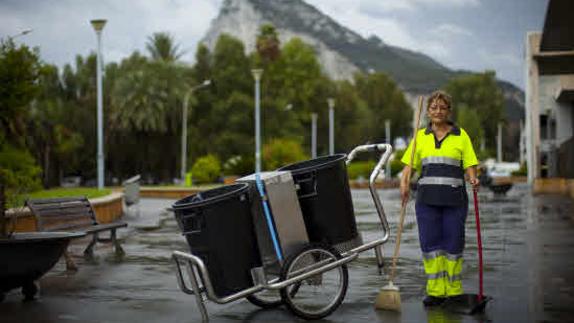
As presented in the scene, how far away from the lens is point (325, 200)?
7.94m

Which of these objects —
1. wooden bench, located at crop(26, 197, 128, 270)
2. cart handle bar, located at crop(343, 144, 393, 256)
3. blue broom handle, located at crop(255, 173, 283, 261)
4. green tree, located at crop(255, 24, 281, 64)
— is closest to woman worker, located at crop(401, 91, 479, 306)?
cart handle bar, located at crop(343, 144, 393, 256)

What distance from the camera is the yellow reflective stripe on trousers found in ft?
26.9

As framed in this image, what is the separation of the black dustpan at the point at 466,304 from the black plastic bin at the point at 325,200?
1.05 metres

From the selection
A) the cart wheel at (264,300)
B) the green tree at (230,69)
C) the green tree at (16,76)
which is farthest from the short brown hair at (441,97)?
the green tree at (230,69)

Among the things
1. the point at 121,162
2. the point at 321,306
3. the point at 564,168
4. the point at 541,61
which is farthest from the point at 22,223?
the point at 121,162

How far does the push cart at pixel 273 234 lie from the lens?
7.52 metres

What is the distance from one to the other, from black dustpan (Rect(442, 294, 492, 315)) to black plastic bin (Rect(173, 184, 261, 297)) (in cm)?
172

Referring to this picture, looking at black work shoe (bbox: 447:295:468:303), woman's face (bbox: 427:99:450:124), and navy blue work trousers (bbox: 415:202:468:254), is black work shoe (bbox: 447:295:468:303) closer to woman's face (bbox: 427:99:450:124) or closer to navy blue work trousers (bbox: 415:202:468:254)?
navy blue work trousers (bbox: 415:202:468:254)

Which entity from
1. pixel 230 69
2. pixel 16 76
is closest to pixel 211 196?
pixel 16 76

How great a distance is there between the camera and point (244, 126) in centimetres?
9106

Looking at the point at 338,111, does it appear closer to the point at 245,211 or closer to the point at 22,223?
the point at 22,223

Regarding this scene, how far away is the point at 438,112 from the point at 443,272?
129cm

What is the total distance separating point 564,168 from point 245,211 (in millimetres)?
36456

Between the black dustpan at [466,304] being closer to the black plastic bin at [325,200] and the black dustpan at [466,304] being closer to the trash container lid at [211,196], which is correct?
the black plastic bin at [325,200]
